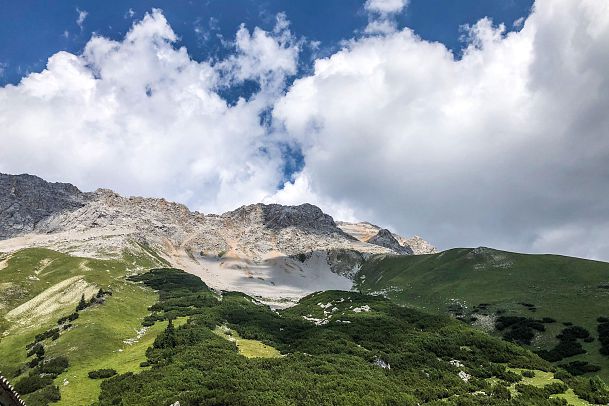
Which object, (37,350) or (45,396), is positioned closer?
(45,396)

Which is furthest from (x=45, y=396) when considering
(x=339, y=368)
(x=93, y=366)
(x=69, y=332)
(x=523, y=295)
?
(x=523, y=295)

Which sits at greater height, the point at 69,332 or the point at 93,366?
the point at 69,332

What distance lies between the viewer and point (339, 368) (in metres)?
42.5

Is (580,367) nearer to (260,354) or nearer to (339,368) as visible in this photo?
(339,368)

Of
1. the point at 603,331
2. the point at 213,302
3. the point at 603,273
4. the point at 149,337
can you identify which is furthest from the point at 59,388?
the point at 603,273

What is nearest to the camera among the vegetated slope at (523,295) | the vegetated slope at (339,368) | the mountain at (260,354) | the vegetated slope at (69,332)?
the vegetated slope at (339,368)

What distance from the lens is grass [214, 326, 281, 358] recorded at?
1996 inches

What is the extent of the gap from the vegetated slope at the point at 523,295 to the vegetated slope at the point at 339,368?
18073 mm

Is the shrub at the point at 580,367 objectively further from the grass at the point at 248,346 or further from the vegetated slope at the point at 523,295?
the grass at the point at 248,346

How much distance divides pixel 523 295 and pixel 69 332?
90374mm

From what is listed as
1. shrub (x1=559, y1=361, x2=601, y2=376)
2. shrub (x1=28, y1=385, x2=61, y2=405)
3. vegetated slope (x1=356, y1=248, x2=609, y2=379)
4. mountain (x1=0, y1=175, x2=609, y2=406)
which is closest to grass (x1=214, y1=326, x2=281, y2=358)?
mountain (x1=0, y1=175, x2=609, y2=406)

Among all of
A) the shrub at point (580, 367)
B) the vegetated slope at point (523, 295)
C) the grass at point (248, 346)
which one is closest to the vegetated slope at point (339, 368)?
the grass at point (248, 346)

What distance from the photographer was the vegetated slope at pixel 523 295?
71.8 metres

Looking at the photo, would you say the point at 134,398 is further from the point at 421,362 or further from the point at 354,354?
the point at 421,362
